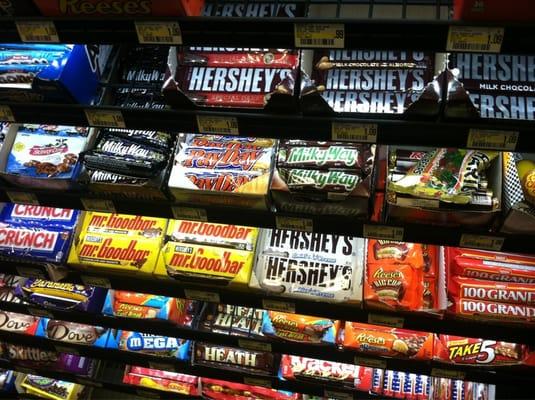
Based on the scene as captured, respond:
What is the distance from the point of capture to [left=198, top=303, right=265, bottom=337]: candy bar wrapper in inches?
94.7

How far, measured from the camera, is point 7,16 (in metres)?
1.71

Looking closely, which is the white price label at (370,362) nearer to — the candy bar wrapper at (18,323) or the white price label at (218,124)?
the white price label at (218,124)

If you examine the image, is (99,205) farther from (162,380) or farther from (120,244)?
(162,380)

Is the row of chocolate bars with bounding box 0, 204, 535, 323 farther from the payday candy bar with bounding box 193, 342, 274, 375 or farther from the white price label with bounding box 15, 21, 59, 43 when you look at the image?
the white price label with bounding box 15, 21, 59, 43

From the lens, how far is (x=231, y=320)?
2.46 metres

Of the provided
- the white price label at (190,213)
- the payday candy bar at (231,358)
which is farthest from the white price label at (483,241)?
the payday candy bar at (231,358)

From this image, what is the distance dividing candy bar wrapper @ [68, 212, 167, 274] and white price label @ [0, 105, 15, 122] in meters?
0.59

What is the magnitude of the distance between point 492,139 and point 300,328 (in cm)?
115

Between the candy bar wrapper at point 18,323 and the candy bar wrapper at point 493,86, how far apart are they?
2.38 metres

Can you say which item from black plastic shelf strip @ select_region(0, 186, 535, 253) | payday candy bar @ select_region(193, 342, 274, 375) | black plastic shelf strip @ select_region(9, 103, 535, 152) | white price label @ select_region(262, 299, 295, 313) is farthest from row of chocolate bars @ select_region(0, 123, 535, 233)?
payday candy bar @ select_region(193, 342, 274, 375)

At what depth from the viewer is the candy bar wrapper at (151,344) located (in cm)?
261

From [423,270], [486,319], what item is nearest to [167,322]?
[423,270]

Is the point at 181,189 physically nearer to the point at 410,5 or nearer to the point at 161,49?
the point at 161,49

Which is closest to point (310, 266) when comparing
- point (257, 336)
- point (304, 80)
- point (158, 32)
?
point (257, 336)
